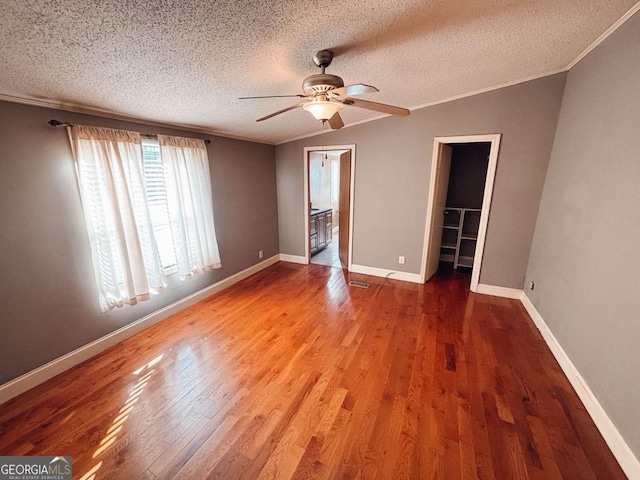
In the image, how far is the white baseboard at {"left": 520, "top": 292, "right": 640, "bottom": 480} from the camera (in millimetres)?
1380

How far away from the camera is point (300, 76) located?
1.98 meters

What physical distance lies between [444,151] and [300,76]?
7.99ft

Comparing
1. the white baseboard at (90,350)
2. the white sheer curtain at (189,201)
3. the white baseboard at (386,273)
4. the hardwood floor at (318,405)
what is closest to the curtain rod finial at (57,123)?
the white sheer curtain at (189,201)

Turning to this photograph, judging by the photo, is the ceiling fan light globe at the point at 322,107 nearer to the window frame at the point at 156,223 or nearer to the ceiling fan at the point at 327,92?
the ceiling fan at the point at 327,92

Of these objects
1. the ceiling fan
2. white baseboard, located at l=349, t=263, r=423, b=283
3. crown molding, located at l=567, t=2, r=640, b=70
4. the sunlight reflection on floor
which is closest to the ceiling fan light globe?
the ceiling fan

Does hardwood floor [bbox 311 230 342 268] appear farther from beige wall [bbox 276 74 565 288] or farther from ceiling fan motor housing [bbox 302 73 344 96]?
ceiling fan motor housing [bbox 302 73 344 96]

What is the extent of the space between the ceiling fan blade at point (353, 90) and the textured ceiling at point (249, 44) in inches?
12.5

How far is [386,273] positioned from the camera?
4.08m

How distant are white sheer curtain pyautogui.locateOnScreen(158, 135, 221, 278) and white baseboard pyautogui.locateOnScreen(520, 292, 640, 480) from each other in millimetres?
3666

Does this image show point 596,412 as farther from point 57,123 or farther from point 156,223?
point 57,123

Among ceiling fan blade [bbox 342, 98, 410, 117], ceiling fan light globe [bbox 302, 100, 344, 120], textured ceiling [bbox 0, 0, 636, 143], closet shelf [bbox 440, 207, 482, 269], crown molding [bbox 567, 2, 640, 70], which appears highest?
crown molding [bbox 567, 2, 640, 70]

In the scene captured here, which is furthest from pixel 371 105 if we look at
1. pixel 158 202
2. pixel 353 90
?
pixel 158 202

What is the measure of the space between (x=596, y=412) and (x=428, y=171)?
2.74m

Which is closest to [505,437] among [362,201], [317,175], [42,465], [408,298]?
[408,298]
